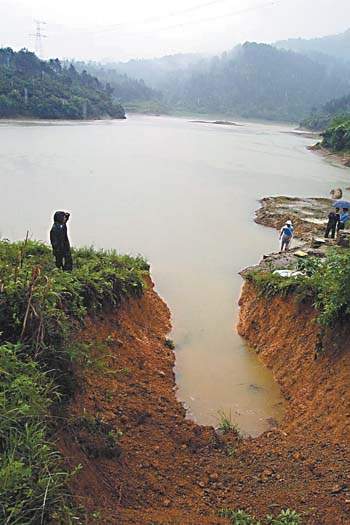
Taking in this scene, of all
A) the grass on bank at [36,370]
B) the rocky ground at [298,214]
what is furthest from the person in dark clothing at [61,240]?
the rocky ground at [298,214]

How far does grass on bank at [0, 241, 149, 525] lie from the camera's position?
10.9 feet

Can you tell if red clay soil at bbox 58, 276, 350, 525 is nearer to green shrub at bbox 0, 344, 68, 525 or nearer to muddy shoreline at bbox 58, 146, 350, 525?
muddy shoreline at bbox 58, 146, 350, 525

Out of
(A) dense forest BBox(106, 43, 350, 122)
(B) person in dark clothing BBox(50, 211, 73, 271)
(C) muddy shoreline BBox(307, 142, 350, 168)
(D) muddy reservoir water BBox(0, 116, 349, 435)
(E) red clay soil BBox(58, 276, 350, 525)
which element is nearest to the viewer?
(E) red clay soil BBox(58, 276, 350, 525)

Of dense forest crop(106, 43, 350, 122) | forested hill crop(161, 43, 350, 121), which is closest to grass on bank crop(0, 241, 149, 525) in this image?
dense forest crop(106, 43, 350, 122)

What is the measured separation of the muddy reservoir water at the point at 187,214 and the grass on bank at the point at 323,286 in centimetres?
162

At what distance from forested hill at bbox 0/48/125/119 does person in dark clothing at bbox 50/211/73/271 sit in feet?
230

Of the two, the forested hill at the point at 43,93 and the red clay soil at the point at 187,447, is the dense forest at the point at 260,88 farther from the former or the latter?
the red clay soil at the point at 187,447

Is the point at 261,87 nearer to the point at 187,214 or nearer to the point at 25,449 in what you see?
the point at 187,214

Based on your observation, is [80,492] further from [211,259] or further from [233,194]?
[233,194]

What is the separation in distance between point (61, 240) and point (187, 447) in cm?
411

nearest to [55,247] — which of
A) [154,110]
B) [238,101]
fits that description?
[154,110]

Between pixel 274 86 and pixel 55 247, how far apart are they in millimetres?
171890

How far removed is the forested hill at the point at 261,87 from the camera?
141500 mm

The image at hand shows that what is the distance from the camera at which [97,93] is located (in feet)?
317
